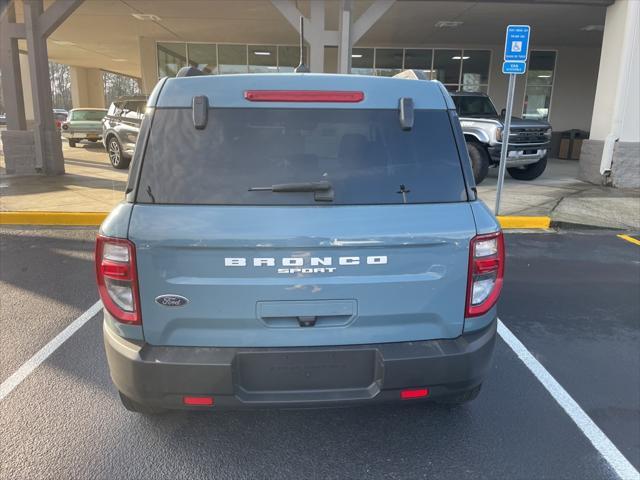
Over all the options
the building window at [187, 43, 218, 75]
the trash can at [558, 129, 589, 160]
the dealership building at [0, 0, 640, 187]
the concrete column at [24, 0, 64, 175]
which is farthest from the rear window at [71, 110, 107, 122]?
the trash can at [558, 129, 589, 160]

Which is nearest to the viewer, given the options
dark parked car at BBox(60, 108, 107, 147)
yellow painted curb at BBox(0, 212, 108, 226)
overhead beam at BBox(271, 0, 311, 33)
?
yellow painted curb at BBox(0, 212, 108, 226)

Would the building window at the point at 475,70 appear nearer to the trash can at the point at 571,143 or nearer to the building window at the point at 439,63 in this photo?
the building window at the point at 439,63

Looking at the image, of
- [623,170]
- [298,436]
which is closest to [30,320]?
[298,436]

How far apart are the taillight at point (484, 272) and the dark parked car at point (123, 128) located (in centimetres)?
1214

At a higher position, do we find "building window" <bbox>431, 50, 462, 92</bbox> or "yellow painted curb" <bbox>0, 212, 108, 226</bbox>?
"building window" <bbox>431, 50, 462, 92</bbox>

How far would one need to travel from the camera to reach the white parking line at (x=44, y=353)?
128 inches

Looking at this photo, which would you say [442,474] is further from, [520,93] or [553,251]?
[520,93]

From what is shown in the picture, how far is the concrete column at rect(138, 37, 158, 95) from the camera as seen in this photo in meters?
17.1

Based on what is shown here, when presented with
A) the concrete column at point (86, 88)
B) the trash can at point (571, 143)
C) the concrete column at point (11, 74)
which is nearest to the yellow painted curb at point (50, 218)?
the concrete column at point (11, 74)

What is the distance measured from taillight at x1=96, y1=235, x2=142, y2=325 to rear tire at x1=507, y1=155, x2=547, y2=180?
11099 mm

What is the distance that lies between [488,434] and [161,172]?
2.24 metres

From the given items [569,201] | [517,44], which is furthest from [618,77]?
[517,44]

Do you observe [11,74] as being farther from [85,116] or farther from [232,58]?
[85,116]

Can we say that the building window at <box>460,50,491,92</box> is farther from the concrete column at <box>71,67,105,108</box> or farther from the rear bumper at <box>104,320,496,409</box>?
the concrete column at <box>71,67,105,108</box>
